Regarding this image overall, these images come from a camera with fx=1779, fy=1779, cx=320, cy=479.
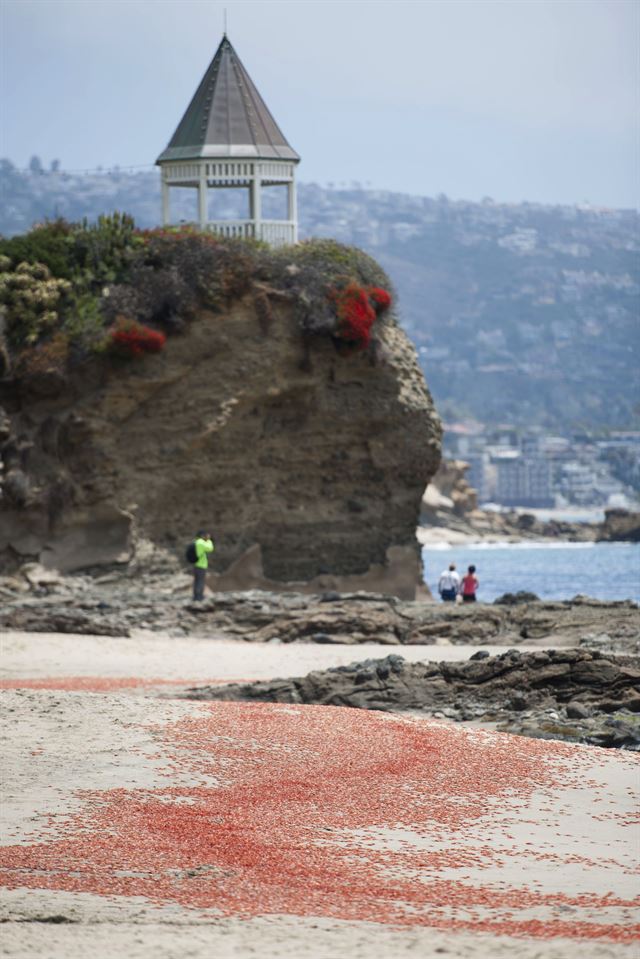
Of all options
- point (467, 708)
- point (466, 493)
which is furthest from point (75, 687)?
point (466, 493)

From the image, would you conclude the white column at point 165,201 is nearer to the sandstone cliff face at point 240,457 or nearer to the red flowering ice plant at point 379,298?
the sandstone cliff face at point 240,457

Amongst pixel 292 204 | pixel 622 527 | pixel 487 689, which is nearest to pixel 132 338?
pixel 292 204

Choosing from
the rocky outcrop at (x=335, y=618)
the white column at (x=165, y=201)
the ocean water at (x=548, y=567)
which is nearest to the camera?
the rocky outcrop at (x=335, y=618)

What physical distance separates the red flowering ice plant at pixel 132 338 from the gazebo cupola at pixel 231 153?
12.4 ft

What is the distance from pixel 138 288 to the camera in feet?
128

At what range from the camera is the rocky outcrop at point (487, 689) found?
19.5 m

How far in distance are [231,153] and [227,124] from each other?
1.04 metres

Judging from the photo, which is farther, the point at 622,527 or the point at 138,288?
the point at 622,527

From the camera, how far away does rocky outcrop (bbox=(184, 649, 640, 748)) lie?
64.1ft

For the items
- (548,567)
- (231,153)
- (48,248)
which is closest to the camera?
(48,248)

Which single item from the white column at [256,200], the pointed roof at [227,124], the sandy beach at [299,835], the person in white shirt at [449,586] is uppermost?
the pointed roof at [227,124]

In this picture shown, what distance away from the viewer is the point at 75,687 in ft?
68.5

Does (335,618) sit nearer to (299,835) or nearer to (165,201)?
(165,201)

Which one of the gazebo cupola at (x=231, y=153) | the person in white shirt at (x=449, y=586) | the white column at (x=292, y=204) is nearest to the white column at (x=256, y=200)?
the gazebo cupola at (x=231, y=153)
